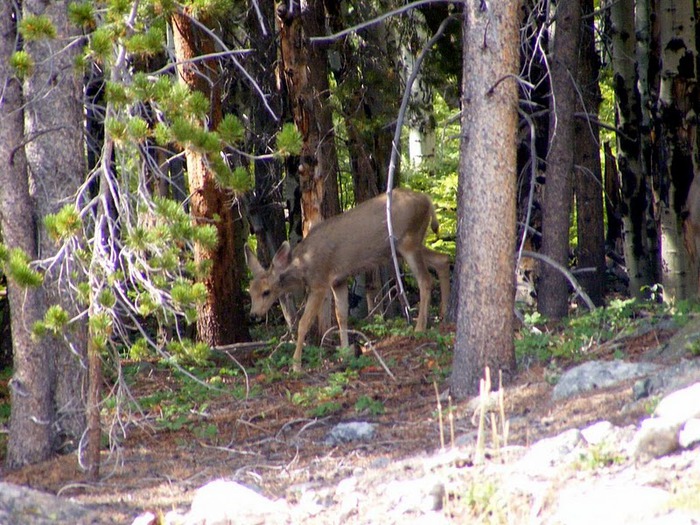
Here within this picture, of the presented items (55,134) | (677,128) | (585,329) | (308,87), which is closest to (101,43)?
(55,134)

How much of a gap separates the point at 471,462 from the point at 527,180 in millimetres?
8483

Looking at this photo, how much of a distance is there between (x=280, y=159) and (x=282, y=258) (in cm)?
316

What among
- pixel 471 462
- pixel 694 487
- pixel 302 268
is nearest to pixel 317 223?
pixel 302 268

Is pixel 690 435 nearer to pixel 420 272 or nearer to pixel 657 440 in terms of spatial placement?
pixel 657 440

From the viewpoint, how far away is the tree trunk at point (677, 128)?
13.6 metres

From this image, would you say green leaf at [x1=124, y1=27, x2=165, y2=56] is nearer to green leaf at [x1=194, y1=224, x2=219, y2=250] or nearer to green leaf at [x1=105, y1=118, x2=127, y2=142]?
green leaf at [x1=105, y1=118, x2=127, y2=142]

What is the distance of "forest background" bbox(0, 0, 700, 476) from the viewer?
7.57 m

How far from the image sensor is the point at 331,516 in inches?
253

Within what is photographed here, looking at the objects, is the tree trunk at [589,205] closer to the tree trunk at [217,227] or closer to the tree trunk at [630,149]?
the tree trunk at [630,149]

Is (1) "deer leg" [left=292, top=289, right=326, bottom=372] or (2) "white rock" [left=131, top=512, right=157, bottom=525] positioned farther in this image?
(1) "deer leg" [left=292, top=289, right=326, bottom=372]

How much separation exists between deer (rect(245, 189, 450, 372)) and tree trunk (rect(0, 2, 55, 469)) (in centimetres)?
512

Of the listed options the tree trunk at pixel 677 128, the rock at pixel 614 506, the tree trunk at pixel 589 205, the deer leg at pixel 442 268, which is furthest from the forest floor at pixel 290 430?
the tree trunk at pixel 589 205

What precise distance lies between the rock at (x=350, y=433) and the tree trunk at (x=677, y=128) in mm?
5964

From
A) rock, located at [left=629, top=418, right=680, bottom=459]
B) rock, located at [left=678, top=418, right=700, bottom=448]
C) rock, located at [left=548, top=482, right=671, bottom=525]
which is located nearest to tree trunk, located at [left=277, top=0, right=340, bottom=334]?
rock, located at [left=629, top=418, right=680, bottom=459]
